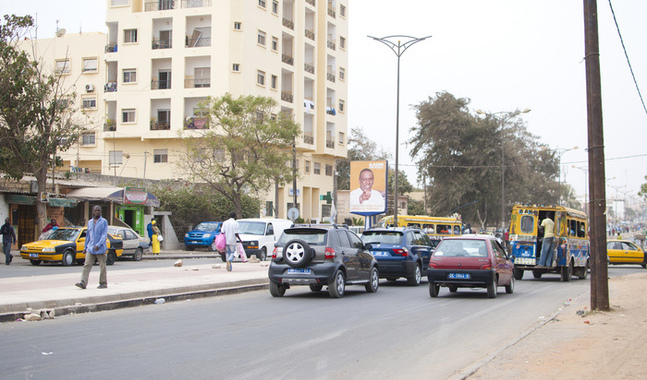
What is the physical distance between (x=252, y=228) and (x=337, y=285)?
16773 millimetres

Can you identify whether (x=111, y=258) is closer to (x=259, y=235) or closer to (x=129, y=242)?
(x=129, y=242)

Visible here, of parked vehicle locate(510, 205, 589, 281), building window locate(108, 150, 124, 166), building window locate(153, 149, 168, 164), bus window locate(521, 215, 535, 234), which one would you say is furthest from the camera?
building window locate(108, 150, 124, 166)

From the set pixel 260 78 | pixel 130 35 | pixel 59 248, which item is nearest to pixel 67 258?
pixel 59 248

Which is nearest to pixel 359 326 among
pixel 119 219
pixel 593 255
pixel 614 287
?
pixel 593 255

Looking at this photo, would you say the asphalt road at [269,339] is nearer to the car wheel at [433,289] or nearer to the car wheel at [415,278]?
the car wheel at [433,289]

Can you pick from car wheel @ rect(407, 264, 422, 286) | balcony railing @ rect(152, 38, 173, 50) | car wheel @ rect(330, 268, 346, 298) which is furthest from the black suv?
balcony railing @ rect(152, 38, 173, 50)

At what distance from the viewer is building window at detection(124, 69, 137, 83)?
55344mm

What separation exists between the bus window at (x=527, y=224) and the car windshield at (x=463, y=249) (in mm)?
7919

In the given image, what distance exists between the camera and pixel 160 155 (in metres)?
55.9

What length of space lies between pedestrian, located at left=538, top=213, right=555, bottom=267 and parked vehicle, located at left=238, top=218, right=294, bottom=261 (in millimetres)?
13587

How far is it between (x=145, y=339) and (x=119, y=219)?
31.4 metres

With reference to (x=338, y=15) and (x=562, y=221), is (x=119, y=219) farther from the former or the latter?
(x=338, y=15)

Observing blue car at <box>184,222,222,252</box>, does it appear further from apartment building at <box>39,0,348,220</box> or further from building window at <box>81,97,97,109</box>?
building window at <box>81,97,97,109</box>

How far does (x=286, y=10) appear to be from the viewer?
60.6m
